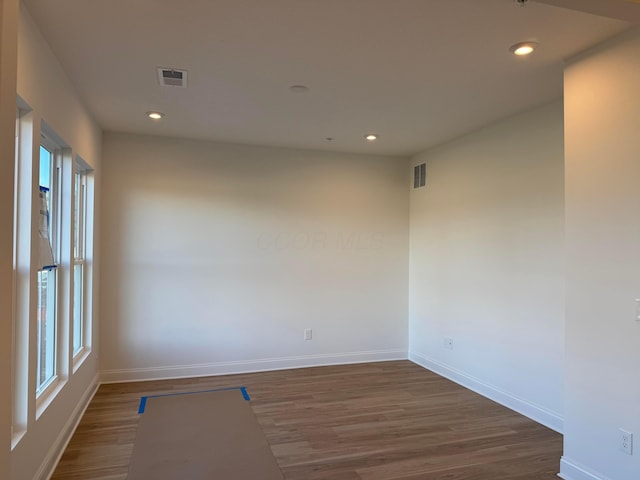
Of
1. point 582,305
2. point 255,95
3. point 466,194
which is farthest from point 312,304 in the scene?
point 582,305

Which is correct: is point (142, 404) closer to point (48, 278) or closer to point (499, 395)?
point (48, 278)

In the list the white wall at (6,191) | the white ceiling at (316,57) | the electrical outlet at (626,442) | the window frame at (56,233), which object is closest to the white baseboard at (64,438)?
the window frame at (56,233)

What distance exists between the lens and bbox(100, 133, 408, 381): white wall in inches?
176

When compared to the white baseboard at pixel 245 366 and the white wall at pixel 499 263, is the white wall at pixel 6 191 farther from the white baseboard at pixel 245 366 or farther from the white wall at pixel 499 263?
the white wall at pixel 499 263

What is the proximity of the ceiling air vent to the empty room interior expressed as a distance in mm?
17

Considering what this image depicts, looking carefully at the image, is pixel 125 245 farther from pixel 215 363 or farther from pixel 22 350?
pixel 22 350

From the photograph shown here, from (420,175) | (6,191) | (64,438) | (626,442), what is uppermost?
(420,175)

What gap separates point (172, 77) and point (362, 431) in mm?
3013

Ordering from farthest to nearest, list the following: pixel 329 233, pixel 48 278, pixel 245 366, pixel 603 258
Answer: pixel 329 233
pixel 245 366
pixel 48 278
pixel 603 258

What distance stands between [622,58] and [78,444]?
4281 millimetres

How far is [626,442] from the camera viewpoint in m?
2.25

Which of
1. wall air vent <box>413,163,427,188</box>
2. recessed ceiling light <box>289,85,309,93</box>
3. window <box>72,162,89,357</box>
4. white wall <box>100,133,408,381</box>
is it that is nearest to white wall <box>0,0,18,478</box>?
recessed ceiling light <box>289,85,309,93</box>

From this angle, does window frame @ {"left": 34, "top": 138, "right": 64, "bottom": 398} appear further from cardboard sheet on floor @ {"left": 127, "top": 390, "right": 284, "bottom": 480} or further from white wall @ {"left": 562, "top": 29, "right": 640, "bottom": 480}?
white wall @ {"left": 562, "top": 29, "right": 640, "bottom": 480}

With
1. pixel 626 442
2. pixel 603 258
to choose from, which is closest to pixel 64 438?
pixel 626 442
